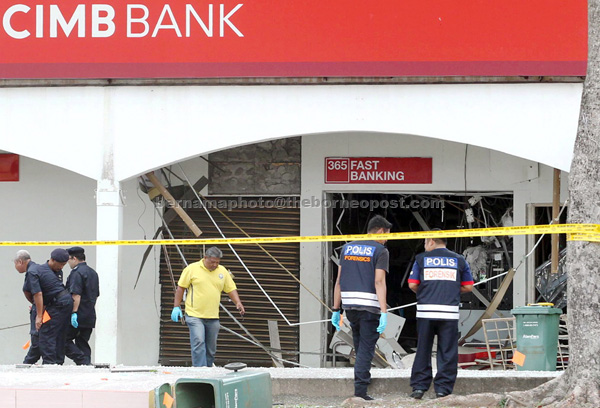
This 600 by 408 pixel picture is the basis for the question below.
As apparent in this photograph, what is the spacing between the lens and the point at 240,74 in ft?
35.2

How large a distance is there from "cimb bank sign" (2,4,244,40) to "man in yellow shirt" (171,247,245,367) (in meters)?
2.56

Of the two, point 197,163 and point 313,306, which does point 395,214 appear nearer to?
point 313,306

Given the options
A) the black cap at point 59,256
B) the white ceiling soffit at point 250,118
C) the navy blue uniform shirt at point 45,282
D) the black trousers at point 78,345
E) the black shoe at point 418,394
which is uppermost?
the white ceiling soffit at point 250,118

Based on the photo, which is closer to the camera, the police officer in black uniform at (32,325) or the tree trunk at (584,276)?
the tree trunk at (584,276)

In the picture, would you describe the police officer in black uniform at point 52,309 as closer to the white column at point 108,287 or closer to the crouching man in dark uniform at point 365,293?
the white column at point 108,287

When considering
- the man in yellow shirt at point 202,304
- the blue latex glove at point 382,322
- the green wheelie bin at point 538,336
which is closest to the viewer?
the blue latex glove at point 382,322

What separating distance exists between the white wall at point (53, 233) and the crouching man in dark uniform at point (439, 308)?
18.1 feet

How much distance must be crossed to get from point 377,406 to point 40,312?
4.08m

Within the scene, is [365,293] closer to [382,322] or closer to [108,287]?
[382,322]

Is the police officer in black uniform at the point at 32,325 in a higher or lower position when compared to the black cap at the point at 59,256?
lower

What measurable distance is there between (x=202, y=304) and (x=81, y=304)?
1.40 m

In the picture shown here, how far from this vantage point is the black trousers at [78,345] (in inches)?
434

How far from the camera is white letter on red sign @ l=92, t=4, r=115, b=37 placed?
10891mm

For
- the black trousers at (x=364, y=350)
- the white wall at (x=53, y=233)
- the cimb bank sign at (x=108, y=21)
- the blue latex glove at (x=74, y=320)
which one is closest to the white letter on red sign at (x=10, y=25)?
the cimb bank sign at (x=108, y=21)
